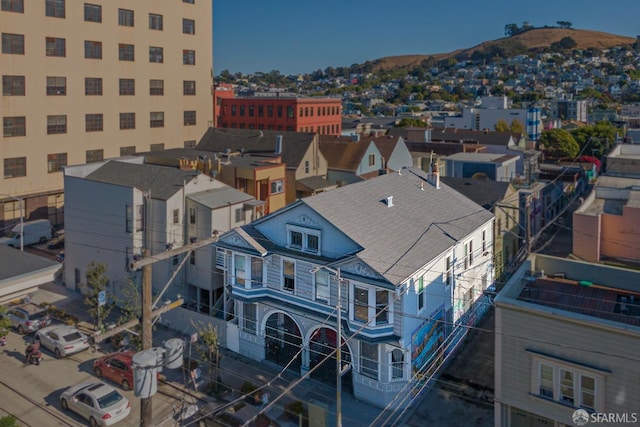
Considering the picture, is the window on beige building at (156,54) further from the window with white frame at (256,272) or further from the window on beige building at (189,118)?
the window with white frame at (256,272)

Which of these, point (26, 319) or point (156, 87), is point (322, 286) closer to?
point (26, 319)

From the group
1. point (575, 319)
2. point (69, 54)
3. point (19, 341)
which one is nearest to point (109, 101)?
point (69, 54)

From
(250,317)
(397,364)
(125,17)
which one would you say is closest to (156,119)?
(125,17)

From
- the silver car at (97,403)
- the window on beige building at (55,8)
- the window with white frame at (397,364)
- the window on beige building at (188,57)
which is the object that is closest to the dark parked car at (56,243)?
the window on beige building at (55,8)

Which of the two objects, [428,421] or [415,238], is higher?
[415,238]

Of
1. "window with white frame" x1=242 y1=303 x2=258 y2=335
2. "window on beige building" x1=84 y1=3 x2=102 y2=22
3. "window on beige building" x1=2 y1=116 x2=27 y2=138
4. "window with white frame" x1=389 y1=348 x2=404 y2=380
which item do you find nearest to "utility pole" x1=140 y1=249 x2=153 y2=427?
"window with white frame" x1=389 y1=348 x2=404 y2=380

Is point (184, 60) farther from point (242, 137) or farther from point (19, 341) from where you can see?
point (19, 341)
